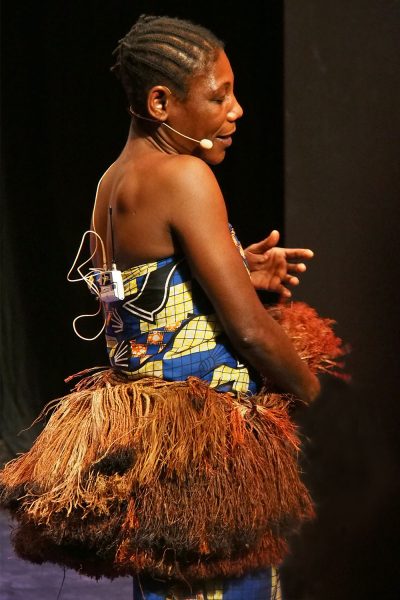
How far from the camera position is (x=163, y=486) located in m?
1.79

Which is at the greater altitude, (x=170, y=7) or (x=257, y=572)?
(x=170, y=7)

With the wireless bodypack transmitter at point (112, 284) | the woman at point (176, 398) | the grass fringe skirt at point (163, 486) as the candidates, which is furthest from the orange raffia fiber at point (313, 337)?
the wireless bodypack transmitter at point (112, 284)

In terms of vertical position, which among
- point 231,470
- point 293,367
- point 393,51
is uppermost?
point 393,51

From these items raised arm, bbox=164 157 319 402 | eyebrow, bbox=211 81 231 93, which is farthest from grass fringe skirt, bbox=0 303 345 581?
eyebrow, bbox=211 81 231 93

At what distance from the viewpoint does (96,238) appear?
212cm

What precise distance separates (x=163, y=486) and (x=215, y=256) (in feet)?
1.31

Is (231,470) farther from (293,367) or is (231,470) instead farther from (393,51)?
(393,51)

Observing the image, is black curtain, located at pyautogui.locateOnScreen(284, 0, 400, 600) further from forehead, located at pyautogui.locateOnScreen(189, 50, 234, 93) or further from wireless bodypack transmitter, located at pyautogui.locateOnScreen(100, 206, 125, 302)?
wireless bodypack transmitter, located at pyautogui.locateOnScreen(100, 206, 125, 302)

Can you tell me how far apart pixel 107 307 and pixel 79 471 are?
1.14ft

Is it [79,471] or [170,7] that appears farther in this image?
[170,7]

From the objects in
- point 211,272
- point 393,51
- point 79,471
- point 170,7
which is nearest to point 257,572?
point 79,471

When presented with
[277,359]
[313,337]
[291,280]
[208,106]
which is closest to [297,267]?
[291,280]

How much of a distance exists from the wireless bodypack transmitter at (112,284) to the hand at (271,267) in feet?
1.03

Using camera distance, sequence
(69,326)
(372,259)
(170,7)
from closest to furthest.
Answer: (372,259) < (170,7) < (69,326)
